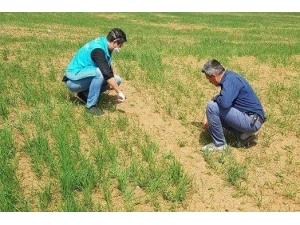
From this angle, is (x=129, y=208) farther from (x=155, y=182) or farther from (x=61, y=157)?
(x=61, y=157)

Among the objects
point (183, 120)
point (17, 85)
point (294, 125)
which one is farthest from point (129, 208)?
point (17, 85)

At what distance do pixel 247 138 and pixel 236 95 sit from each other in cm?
85

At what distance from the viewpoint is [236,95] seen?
14.9 ft

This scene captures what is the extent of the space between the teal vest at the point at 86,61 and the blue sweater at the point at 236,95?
2021mm

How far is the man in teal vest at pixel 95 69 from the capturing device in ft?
18.0

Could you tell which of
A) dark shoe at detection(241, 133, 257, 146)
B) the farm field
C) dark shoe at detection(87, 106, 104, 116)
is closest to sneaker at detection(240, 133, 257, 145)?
dark shoe at detection(241, 133, 257, 146)

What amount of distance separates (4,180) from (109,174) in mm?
1091

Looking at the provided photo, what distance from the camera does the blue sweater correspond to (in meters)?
4.50

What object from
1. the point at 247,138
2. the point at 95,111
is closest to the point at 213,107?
the point at 247,138

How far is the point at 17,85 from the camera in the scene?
6.91 meters

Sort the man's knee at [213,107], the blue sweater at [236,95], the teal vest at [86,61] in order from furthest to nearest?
1. the teal vest at [86,61]
2. the man's knee at [213,107]
3. the blue sweater at [236,95]

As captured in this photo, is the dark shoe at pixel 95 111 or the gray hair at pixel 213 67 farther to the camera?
the dark shoe at pixel 95 111

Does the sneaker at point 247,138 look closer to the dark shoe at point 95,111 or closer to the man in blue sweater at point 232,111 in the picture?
the man in blue sweater at point 232,111

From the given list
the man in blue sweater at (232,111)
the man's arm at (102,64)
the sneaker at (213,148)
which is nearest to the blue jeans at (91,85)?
the man's arm at (102,64)
